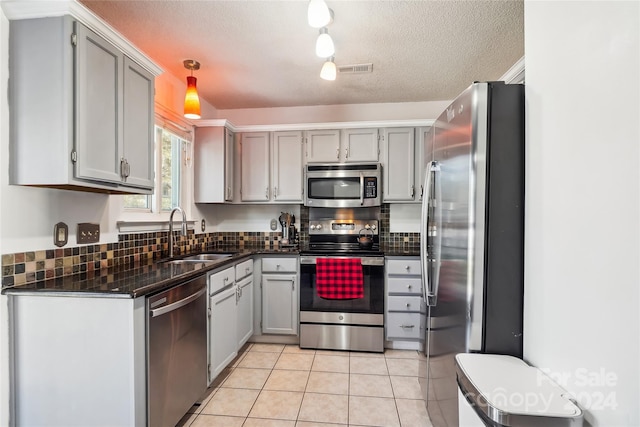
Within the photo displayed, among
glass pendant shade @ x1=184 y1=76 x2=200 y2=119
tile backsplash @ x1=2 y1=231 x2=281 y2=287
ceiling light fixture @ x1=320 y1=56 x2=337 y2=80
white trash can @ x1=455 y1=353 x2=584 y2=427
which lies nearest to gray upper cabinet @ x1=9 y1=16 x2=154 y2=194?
tile backsplash @ x1=2 y1=231 x2=281 y2=287

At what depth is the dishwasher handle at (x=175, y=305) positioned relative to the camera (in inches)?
58.5

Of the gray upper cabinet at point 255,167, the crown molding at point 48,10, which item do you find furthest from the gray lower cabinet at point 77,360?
the gray upper cabinet at point 255,167

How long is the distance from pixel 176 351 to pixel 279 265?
1401 millimetres

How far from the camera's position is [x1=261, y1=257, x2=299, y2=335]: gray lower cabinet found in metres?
2.96

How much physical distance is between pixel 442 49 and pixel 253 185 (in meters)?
2.17

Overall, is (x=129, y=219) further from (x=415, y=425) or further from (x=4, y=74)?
(x=415, y=425)

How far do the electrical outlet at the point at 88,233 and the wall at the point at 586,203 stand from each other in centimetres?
226

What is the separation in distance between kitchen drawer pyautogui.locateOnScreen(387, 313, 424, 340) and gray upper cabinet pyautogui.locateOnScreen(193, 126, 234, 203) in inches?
80.6

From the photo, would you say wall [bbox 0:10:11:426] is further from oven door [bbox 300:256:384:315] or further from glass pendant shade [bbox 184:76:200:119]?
oven door [bbox 300:256:384:315]

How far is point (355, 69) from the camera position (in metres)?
2.62

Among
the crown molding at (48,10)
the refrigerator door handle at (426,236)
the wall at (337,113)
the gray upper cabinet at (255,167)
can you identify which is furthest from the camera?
the wall at (337,113)

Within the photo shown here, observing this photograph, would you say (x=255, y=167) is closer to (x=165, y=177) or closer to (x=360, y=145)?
(x=165, y=177)

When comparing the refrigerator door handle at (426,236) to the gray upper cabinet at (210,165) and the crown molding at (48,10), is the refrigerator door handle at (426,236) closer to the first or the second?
the crown molding at (48,10)

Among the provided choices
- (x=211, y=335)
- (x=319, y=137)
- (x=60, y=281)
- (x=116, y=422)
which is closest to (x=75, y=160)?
(x=60, y=281)
